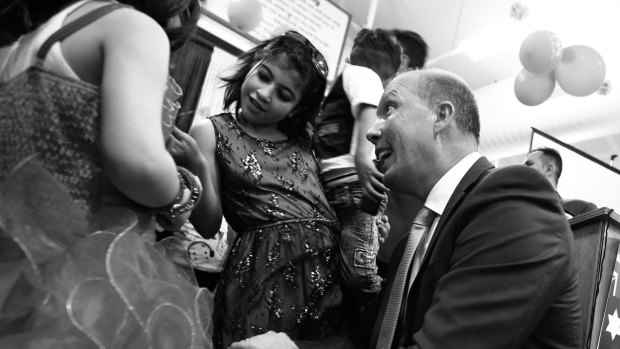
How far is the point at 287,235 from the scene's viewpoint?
1.35m

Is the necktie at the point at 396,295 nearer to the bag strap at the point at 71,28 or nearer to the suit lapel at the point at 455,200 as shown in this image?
the suit lapel at the point at 455,200

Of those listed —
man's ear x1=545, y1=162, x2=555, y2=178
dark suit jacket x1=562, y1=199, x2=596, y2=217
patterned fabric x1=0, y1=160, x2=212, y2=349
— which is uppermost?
patterned fabric x1=0, y1=160, x2=212, y2=349

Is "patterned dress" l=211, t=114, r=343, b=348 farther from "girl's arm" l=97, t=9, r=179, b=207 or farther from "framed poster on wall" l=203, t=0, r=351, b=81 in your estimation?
"framed poster on wall" l=203, t=0, r=351, b=81

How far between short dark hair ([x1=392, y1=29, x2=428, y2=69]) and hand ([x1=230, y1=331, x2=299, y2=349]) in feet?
A: 5.35

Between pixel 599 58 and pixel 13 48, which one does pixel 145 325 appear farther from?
pixel 599 58

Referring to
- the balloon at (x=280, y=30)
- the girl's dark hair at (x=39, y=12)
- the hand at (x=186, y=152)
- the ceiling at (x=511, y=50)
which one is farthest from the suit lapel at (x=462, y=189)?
the ceiling at (x=511, y=50)

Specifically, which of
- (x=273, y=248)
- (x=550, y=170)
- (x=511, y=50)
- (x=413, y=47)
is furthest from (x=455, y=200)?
(x=511, y=50)

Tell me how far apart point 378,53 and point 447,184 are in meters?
0.85

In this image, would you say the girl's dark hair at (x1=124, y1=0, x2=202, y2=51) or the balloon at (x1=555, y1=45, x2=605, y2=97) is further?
the balloon at (x1=555, y1=45, x2=605, y2=97)

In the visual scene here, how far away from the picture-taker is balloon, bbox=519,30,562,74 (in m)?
3.94

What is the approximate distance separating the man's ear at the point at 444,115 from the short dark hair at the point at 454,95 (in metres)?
0.01

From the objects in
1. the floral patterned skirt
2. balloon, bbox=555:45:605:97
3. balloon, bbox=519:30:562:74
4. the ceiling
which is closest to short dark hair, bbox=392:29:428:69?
the floral patterned skirt

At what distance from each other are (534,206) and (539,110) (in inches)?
197

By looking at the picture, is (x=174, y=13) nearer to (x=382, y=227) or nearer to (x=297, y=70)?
(x=297, y=70)
